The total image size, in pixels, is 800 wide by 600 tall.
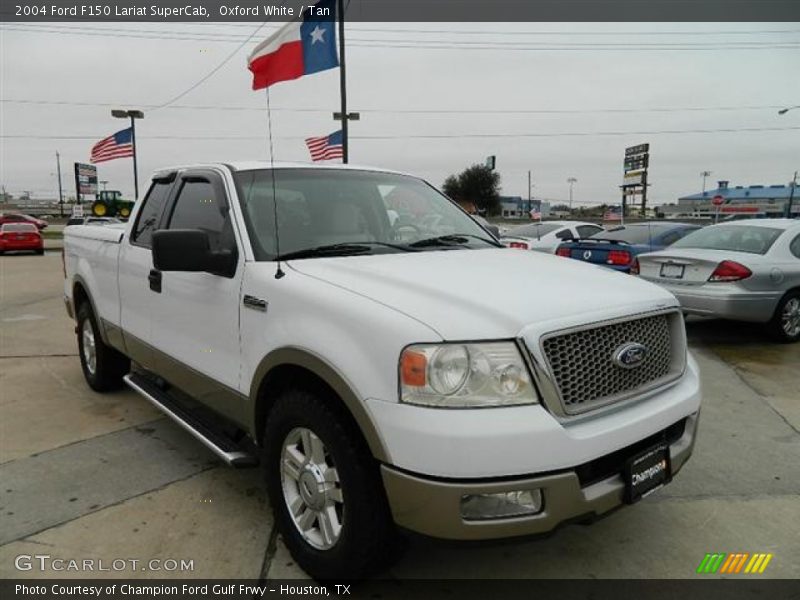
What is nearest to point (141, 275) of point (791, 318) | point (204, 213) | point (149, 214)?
point (149, 214)

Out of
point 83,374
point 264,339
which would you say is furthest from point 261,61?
point 264,339

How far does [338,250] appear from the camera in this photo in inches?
119

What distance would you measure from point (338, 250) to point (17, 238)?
25491 mm

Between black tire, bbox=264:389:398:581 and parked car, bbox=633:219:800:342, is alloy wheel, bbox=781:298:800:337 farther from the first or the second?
black tire, bbox=264:389:398:581

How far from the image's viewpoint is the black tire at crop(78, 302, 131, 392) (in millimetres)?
4980

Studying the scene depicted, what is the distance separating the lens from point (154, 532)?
2994 mm

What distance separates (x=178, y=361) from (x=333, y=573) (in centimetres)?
170

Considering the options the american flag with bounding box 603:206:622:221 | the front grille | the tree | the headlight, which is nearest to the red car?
the headlight

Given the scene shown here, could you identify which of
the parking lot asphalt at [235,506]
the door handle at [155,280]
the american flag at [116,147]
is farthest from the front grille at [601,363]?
the american flag at [116,147]

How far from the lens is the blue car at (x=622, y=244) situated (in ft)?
29.2

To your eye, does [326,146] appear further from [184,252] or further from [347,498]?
[347,498]

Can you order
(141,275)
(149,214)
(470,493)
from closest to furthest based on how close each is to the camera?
(470,493) → (141,275) → (149,214)

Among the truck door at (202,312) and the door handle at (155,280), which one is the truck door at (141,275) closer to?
the door handle at (155,280)

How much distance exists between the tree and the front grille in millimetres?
70547
